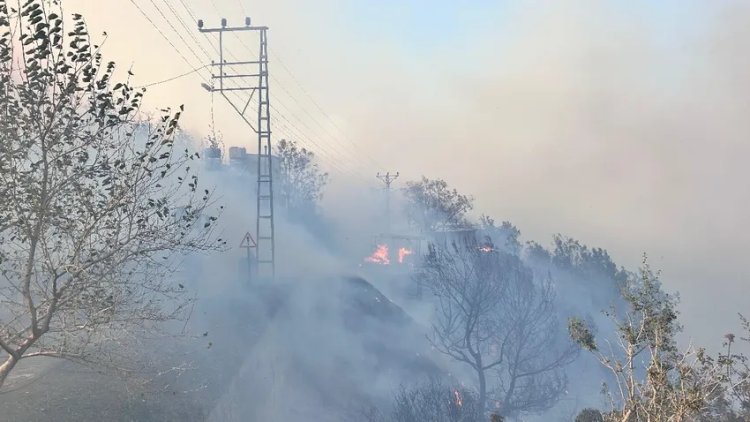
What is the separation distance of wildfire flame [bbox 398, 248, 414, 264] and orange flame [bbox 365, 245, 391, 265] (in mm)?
1544

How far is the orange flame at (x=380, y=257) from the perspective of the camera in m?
68.3

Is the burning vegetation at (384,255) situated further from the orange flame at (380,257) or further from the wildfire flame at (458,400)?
the wildfire flame at (458,400)

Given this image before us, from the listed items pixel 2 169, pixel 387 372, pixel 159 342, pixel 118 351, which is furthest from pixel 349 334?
pixel 2 169

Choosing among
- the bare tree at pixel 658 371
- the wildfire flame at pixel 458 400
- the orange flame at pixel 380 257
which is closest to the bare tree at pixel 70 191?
the bare tree at pixel 658 371

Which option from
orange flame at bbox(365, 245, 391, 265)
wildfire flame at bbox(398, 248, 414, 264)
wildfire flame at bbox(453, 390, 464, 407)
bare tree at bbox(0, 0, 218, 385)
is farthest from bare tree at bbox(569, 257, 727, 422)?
wildfire flame at bbox(398, 248, 414, 264)

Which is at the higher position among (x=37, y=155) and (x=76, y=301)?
(x=37, y=155)

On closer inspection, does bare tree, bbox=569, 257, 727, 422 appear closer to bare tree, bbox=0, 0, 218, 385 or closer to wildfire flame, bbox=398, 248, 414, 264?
bare tree, bbox=0, 0, 218, 385

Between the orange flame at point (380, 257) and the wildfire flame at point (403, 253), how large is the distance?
1.54 m

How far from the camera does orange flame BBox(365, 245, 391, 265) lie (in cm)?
6834

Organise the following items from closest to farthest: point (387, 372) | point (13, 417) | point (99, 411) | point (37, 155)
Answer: point (37, 155) < point (13, 417) < point (99, 411) < point (387, 372)

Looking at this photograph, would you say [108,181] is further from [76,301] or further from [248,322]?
[248,322]

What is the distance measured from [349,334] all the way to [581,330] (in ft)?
79.4

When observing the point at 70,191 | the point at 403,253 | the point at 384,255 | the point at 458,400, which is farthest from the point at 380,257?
the point at 70,191

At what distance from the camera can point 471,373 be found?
37.3 meters
